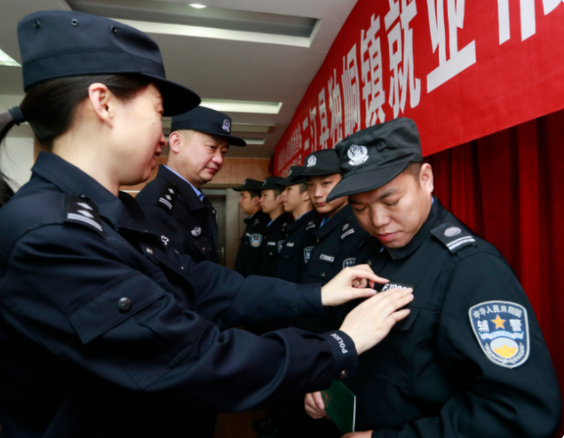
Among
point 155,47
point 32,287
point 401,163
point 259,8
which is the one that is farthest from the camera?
point 259,8

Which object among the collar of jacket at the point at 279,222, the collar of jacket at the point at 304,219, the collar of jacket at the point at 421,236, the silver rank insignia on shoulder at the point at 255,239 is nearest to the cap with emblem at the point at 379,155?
the collar of jacket at the point at 421,236

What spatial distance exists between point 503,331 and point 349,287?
0.46 metres

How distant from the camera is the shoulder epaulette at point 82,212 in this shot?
24.0 inches

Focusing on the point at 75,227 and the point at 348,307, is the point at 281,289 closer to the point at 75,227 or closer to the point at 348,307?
the point at 348,307

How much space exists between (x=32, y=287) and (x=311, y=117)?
321 cm

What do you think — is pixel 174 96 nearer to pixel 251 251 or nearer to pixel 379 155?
pixel 379 155

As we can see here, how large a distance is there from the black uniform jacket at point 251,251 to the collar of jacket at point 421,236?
3223 mm

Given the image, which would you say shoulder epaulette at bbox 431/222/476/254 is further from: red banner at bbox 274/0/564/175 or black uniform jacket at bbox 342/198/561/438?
red banner at bbox 274/0/564/175

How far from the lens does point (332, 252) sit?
2.00 m

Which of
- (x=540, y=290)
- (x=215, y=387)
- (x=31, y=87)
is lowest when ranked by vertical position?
(x=215, y=387)

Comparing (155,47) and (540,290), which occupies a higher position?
(155,47)

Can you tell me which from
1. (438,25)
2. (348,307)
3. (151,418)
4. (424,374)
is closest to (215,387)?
(151,418)

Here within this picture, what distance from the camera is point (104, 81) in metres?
0.73

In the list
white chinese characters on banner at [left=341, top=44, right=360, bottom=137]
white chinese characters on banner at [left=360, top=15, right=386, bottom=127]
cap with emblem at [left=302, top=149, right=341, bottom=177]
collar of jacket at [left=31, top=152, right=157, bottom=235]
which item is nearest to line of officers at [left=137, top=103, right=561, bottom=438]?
collar of jacket at [left=31, top=152, right=157, bottom=235]
